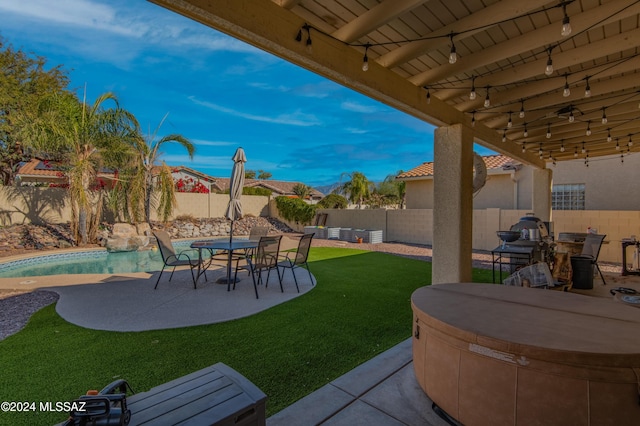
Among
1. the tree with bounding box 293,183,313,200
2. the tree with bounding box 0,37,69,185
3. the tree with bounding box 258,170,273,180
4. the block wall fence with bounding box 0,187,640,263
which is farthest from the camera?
the tree with bounding box 258,170,273,180

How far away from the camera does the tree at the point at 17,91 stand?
37.0 feet

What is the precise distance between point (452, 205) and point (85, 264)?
9923mm

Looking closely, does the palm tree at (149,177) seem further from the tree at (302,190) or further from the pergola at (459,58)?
the tree at (302,190)

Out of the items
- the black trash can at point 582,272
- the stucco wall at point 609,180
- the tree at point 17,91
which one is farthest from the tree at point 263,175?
the black trash can at point 582,272

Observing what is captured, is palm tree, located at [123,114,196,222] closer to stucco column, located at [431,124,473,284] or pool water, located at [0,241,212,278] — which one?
pool water, located at [0,241,212,278]

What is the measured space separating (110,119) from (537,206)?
14.6 m

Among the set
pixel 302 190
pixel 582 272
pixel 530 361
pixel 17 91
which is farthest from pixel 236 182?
pixel 302 190

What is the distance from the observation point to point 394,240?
43.7ft

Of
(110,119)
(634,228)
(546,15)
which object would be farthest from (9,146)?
(634,228)

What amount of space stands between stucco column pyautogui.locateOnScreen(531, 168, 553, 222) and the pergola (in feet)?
10.9

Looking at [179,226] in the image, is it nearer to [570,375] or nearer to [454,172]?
[454,172]

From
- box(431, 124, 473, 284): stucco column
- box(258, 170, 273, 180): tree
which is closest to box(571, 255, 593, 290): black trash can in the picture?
box(431, 124, 473, 284): stucco column

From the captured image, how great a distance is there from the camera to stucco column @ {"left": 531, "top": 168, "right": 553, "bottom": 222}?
909 centimetres

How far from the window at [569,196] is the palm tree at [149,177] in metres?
15.0
